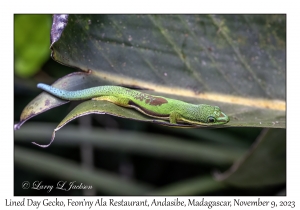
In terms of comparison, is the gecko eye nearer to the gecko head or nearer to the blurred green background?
the gecko head

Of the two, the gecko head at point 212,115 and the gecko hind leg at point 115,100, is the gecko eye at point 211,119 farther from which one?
the gecko hind leg at point 115,100

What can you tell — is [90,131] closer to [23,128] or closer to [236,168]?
[23,128]

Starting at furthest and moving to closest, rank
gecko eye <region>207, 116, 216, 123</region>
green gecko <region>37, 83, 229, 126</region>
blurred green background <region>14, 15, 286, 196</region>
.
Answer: blurred green background <region>14, 15, 286, 196</region> < gecko eye <region>207, 116, 216, 123</region> < green gecko <region>37, 83, 229, 126</region>

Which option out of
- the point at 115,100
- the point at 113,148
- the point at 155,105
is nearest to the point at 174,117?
the point at 155,105

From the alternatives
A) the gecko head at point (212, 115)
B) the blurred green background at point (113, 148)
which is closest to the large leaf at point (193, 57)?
the gecko head at point (212, 115)

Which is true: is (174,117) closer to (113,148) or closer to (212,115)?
(212,115)

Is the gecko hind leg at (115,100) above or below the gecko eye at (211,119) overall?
above

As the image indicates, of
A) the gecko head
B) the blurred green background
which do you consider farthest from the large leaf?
the blurred green background

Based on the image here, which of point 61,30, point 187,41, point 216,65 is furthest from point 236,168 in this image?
point 61,30
